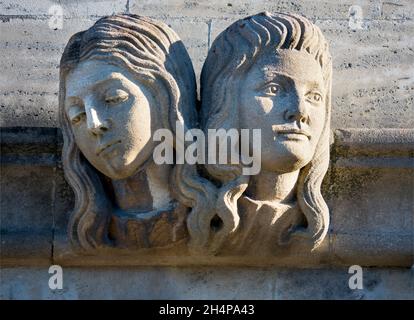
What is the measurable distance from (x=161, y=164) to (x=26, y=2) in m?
1.02

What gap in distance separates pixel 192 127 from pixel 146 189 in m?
0.21

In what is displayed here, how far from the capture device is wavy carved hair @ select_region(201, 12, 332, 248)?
4383 mm

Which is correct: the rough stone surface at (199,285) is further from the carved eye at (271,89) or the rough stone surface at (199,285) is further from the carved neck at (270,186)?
the carved eye at (271,89)

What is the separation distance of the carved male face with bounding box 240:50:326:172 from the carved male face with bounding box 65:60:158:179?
0.87 feet

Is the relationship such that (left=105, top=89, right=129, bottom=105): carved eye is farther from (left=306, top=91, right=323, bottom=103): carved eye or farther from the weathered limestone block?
(left=306, top=91, right=323, bottom=103): carved eye

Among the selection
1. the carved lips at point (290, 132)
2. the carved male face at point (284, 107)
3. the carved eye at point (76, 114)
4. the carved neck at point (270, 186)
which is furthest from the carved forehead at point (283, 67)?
the carved eye at point (76, 114)

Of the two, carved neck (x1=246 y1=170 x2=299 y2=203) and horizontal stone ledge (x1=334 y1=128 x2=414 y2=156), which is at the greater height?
horizontal stone ledge (x1=334 y1=128 x2=414 y2=156)

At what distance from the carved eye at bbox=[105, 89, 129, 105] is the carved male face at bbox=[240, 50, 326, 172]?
31 cm

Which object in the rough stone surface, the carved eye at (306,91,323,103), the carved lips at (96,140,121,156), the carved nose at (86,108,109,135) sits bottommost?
the rough stone surface

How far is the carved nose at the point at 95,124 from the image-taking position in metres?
4.35

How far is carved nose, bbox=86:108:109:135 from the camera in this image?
4352 millimetres

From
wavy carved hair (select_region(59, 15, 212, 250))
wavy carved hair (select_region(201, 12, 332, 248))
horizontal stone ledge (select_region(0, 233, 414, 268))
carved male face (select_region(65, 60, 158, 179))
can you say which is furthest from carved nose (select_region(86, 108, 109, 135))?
horizontal stone ledge (select_region(0, 233, 414, 268))

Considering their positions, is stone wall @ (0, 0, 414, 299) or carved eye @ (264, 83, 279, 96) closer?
carved eye @ (264, 83, 279, 96)

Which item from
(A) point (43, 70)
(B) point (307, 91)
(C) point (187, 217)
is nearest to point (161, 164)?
(C) point (187, 217)
